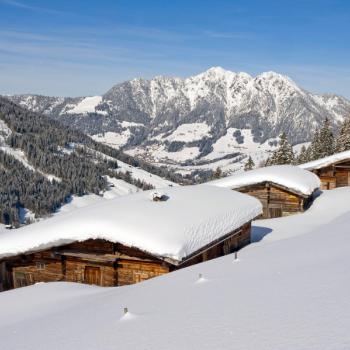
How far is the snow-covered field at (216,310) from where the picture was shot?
19.2ft

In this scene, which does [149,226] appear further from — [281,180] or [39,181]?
[39,181]

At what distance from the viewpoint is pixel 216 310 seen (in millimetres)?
7488

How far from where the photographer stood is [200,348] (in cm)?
589

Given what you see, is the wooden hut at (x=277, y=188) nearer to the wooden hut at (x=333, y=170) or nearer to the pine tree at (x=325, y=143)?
the wooden hut at (x=333, y=170)

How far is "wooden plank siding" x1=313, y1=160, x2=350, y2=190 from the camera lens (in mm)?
38750

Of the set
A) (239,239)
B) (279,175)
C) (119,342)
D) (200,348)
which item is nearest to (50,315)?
(119,342)

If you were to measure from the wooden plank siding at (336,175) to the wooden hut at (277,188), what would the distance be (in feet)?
30.2

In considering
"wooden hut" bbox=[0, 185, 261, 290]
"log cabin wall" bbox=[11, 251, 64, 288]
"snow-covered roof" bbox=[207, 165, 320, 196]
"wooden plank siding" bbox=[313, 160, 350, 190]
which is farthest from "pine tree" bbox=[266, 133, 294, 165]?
"log cabin wall" bbox=[11, 251, 64, 288]

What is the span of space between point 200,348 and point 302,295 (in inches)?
93.7

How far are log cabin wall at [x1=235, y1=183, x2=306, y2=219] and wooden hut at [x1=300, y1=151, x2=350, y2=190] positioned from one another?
9626mm

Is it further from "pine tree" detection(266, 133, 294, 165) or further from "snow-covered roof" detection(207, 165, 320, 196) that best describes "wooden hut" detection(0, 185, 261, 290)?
"pine tree" detection(266, 133, 294, 165)

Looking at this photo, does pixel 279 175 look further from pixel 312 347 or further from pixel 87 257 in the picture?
pixel 312 347

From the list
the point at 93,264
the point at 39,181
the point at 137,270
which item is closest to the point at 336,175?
the point at 137,270

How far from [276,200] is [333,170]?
1195 centimetres
